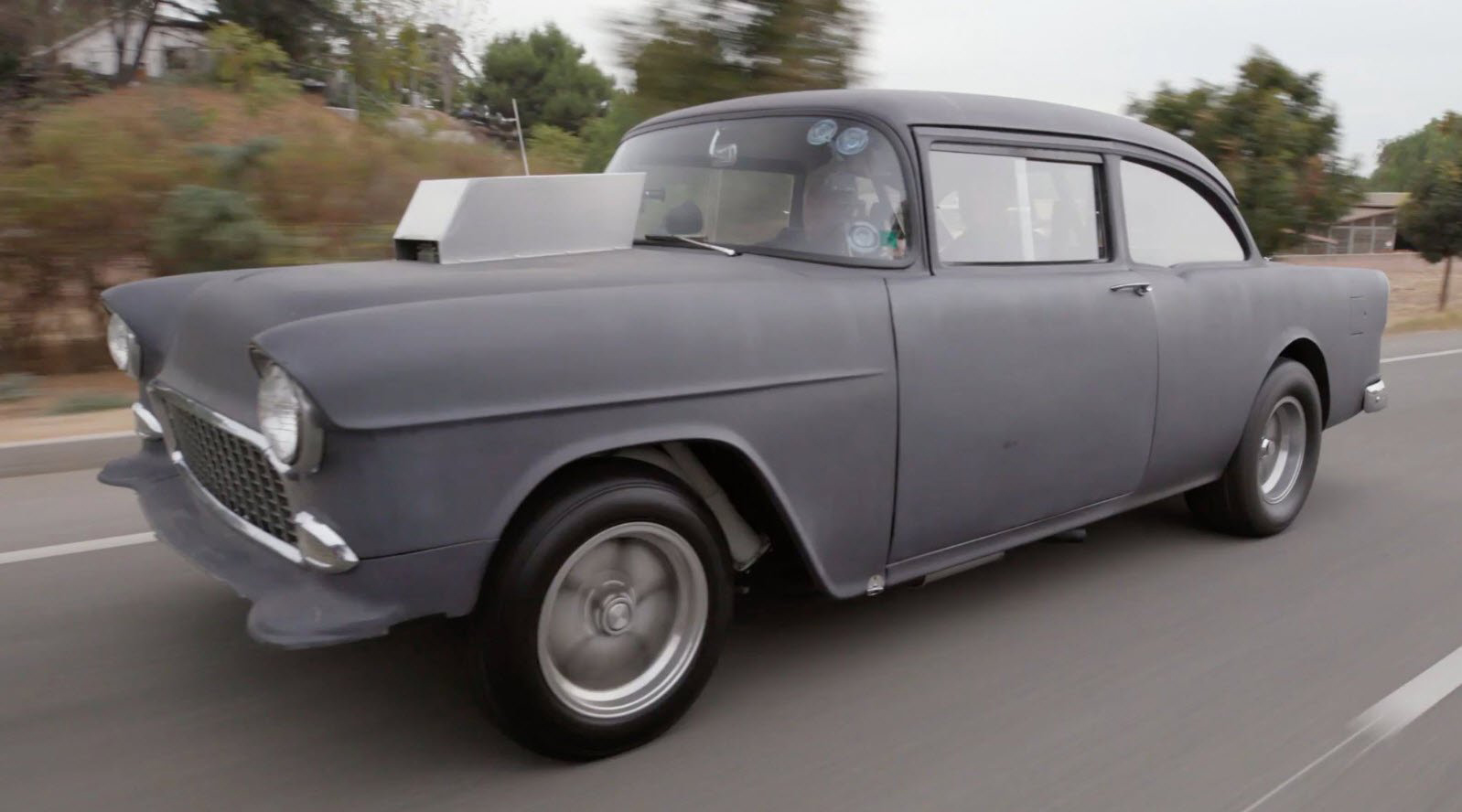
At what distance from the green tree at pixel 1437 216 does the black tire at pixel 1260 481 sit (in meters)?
25.0

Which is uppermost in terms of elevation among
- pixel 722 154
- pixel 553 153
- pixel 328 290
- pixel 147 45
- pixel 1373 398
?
pixel 147 45

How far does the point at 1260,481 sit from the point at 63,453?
5.27 meters

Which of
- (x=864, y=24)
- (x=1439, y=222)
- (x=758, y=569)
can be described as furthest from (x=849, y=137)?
(x=1439, y=222)

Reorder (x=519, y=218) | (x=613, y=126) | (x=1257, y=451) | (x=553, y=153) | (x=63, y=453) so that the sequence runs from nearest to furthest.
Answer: (x=519, y=218) → (x=1257, y=451) → (x=63, y=453) → (x=613, y=126) → (x=553, y=153)

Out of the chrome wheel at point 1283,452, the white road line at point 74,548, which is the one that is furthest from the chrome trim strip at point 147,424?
the chrome wheel at point 1283,452

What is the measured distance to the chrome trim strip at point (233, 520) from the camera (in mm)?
2609

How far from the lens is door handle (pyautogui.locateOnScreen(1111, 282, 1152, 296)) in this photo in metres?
3.86

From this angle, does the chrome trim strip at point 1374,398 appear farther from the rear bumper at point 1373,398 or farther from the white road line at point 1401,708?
the white road line at point 1401,708

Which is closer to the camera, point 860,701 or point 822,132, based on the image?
point 860,701

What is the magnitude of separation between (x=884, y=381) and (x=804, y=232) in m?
0.57

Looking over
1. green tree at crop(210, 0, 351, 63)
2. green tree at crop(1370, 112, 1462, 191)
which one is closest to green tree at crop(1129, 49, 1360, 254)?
green tree at crop(210, 0, 351, 63)

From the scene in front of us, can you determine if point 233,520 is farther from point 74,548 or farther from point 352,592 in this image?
point 74,548

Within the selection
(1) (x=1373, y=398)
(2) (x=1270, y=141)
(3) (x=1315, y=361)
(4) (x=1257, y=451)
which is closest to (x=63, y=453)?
(4) (x=1257, y=451)

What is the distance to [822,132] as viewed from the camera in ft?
11.5
